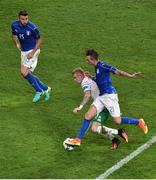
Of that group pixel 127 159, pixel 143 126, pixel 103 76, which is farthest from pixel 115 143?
pixel 103 76

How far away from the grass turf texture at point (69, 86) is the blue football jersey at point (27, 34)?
1.65 meters

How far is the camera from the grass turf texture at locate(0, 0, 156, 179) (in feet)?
48.4

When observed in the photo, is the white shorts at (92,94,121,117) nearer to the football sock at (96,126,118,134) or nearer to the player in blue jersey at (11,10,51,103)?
the football sock at (96,126,118,134)

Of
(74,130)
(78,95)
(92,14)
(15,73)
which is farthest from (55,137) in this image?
(92,14)

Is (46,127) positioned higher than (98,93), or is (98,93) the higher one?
(98,93)

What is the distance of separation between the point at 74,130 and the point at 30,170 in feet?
8.58

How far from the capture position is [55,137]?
16203 millimetres

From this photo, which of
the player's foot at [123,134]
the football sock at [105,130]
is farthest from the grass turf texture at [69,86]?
the football sock at [105,130]

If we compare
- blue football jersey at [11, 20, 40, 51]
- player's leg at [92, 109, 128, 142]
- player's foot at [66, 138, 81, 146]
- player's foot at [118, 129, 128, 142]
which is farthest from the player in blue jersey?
player's foot at [118, 129, 128, 142]

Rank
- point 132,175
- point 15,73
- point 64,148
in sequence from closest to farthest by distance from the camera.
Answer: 1. point 132,175
2. point 64,148
3. point 15,73

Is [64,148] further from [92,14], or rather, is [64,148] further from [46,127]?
[92,14]

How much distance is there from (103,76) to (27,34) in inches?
148

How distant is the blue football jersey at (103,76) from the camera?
49.6ft

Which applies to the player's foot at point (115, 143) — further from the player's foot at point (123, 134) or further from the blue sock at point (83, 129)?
the blue sock at point (83, 129)
